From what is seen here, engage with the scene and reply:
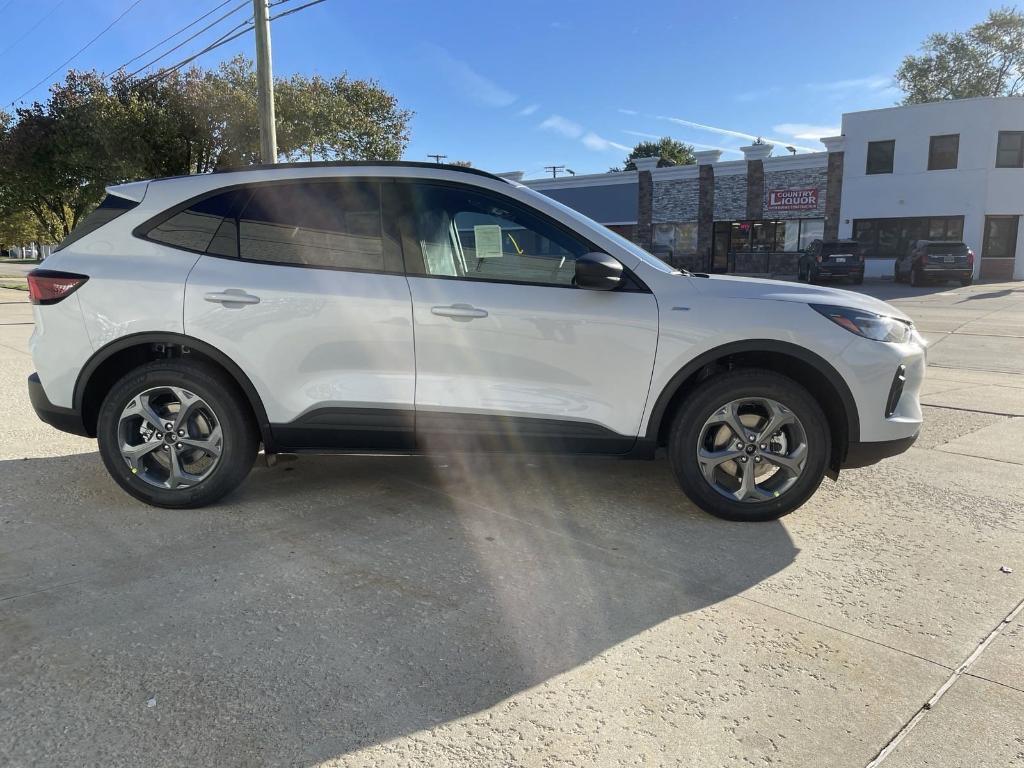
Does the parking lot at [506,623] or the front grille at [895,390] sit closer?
the parking lot at [506,623]

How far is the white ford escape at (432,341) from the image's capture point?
146 inches

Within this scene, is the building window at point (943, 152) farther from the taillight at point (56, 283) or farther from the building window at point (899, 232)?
the taillight at point (56, 283)

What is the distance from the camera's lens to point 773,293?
3803mm

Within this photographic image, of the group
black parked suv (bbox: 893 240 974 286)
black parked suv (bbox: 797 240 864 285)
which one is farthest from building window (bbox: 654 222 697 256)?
black parked suv (bbox: 893 240 974 286)

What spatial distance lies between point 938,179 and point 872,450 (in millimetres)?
33085

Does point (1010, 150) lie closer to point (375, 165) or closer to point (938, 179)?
point (938, 179)

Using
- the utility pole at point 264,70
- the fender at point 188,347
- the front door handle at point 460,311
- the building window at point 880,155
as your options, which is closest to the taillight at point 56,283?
the fender at point 188,347

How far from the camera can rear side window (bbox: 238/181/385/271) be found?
384cm

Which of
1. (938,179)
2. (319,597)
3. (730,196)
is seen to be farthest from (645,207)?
(319,597)

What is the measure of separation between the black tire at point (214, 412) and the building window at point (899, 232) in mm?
32218

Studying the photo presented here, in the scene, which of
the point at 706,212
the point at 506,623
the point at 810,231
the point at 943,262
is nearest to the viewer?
the point at 506,623

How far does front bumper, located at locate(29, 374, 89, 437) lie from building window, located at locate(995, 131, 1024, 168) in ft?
117

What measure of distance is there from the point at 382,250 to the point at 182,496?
1.73m

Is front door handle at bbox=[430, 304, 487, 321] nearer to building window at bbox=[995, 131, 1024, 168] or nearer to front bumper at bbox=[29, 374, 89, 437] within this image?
front bumper at bbox=[29, 374, 89, 437]
